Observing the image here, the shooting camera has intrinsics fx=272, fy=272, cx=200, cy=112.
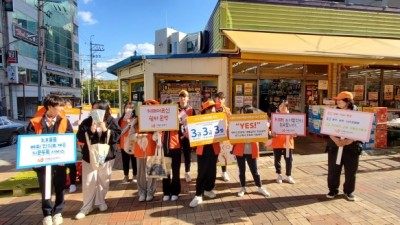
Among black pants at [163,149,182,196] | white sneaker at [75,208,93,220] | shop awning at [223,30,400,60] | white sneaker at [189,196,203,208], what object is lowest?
white sneaker at [75,208,93,220]

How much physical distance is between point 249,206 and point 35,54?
122 feet

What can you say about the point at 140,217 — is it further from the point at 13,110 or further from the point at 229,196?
the point at 13,110

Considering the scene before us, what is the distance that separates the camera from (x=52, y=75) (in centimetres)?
4031

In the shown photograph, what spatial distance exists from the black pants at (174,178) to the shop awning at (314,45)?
142 inches

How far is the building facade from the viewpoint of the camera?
89.2 ft

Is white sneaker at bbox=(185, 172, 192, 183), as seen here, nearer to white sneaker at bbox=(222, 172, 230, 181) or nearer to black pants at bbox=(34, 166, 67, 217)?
white sneaker at bbox=(222, 172, 230, 181)

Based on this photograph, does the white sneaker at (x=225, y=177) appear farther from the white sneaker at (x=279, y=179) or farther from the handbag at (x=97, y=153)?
the handbag at (x=97, y=153)

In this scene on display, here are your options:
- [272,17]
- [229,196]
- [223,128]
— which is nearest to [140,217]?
[229,196]

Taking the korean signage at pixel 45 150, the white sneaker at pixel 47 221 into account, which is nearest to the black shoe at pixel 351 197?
the korean signage at pixel 45 150

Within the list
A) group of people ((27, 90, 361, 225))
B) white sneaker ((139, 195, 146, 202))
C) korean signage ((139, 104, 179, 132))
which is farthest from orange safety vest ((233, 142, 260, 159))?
white sneaker ((139, 195, 146, 202))

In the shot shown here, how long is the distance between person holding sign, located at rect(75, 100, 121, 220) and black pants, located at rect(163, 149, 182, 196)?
3.08ft

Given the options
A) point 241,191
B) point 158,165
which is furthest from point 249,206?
point 158,165

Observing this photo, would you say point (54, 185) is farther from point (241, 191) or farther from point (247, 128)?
point (247, 128)

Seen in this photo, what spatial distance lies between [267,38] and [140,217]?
6.78 meters
